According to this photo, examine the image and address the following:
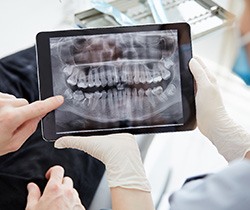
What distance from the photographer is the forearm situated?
1256 millimetres

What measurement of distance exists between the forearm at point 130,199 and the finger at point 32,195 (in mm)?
230

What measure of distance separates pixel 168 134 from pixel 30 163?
488 mm

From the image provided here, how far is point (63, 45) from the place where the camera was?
1.25 m

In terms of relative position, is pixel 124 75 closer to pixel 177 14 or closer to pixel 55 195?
pixel 55 195

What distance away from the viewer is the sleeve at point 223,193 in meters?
0.77

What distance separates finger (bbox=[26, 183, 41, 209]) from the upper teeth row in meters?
0.34

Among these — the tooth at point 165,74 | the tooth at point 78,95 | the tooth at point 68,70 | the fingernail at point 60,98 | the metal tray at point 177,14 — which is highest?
the tooth at point 68,70

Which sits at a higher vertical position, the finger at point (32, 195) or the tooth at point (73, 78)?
the tooth at point (73, 78)

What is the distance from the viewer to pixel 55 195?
134 centimetres

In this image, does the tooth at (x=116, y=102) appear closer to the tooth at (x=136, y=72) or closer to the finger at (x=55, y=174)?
the tooth at (x=136, y=72)

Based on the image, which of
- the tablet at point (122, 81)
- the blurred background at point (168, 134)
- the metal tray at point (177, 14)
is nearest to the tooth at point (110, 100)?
the tablet at point (122, 81)

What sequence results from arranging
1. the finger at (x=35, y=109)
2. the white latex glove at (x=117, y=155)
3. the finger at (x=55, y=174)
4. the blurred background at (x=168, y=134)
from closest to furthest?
1. the finger at (x=35, y=109)
2. the white latex glove at (x=117, y=155)
3. the finger at (x=55, y=174)
4. the blurred background at (x=168, y=134)

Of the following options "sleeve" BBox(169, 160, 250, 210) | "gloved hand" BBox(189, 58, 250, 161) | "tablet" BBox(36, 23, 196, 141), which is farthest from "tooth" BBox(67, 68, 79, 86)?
"sleeve" BBox(169, 160, 250, 210)

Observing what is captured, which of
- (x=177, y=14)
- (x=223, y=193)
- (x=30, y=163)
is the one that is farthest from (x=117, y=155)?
(x=177, y=14)
